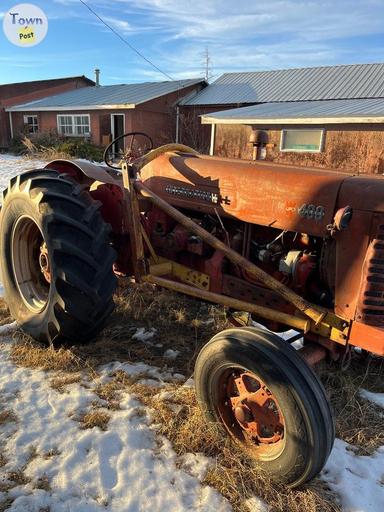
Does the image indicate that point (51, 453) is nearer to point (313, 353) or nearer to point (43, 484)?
point (43, 484)

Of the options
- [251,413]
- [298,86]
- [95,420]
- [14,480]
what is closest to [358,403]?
[251,413]

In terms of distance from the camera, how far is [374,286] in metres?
2.37

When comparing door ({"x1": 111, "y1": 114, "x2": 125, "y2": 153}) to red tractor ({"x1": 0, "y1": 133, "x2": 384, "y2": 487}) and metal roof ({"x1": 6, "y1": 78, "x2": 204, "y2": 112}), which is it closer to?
metal roof ({"x1": 6, "y1": 78, "x2": 204, "y2": 112})

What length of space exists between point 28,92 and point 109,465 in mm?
30631

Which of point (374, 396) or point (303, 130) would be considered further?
point (303, 130)

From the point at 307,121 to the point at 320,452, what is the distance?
534 inches

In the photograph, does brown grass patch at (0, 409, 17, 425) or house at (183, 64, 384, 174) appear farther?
house at (183, 64, 384, 174)

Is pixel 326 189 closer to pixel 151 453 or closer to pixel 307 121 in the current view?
pixel 151 453

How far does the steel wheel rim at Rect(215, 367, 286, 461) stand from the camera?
7.63ft

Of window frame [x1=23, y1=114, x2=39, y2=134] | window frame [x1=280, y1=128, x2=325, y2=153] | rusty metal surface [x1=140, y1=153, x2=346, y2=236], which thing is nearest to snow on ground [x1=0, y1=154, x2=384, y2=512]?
rusty metal surface [x1=140, y1=153, x2=346, y2=236]

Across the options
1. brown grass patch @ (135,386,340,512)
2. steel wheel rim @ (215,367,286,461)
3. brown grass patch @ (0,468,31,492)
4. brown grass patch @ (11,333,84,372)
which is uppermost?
steel wheel rim @ (215,367,286,461)

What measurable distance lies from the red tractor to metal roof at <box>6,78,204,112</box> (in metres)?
18.8

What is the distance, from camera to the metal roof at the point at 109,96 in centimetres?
2222

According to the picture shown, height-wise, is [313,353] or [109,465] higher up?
[313,353]
